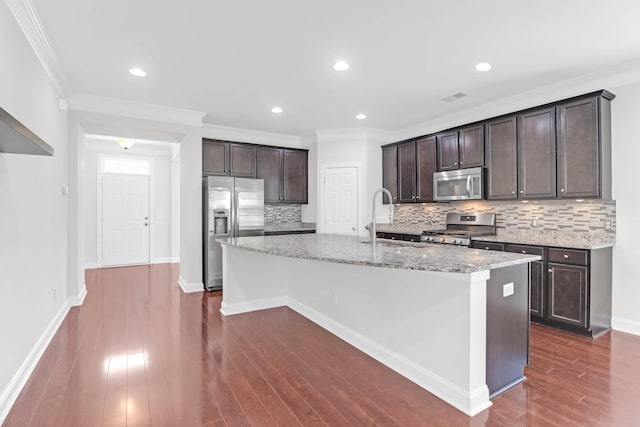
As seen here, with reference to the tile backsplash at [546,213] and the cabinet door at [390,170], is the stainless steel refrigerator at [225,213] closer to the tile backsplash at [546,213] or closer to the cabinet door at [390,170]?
the cabinet door at [390,170]

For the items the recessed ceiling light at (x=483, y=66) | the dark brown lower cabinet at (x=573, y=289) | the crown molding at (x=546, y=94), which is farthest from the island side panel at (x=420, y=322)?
the crown molding at (x=546, y=94)

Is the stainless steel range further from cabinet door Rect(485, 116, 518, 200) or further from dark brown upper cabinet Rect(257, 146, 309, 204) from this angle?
dark brown upper cabinet Rect(257, 146, 309, 204)

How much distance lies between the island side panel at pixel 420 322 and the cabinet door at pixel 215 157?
3008 mm

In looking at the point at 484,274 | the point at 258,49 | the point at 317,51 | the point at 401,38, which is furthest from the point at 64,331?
the point at 401,38

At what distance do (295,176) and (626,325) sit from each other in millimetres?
4991

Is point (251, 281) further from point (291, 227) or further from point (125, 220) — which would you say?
point (125, 220)

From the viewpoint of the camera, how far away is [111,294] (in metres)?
4.87

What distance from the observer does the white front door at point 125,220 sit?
712 centimetres

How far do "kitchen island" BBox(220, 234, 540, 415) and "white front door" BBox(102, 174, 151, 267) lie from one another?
5280mm

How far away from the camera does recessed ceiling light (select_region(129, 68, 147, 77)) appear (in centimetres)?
341

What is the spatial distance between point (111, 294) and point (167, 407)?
346 centimetres

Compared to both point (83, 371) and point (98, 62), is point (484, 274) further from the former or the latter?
point (98, 62)

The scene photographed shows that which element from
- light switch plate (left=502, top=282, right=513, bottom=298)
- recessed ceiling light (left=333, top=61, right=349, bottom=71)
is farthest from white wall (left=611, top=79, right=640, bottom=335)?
recessed ceiling light (left=333, top=61, right=349, bottom=71)

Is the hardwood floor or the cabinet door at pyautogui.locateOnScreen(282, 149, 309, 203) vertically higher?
the cabinet door at pyautogui.locateOnScreen(282, 149, 309, 203)
